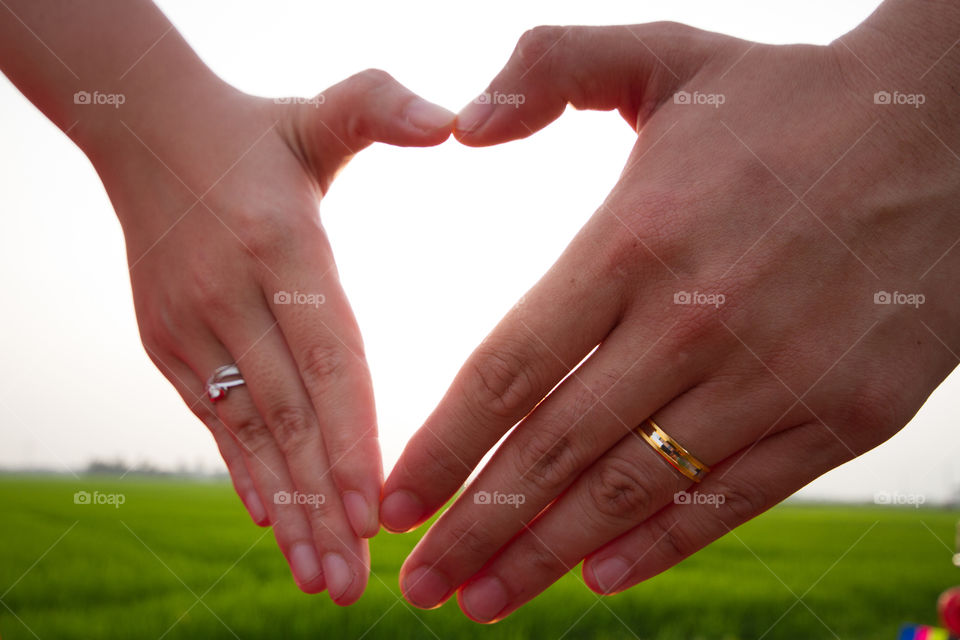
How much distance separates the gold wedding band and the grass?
5.35ft

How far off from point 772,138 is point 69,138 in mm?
2293

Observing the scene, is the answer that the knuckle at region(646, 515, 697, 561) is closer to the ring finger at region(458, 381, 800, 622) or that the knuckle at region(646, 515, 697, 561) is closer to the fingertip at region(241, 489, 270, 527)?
the ring finger at region(458, 381, 800, 622)

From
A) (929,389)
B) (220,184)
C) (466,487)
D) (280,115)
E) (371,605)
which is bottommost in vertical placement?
(371,605)

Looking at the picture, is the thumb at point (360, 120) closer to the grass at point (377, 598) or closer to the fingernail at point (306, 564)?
the fingernail at point (306, 564)

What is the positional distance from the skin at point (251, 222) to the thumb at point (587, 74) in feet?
0.66

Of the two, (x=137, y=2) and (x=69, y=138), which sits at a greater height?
(x=137, y=2)

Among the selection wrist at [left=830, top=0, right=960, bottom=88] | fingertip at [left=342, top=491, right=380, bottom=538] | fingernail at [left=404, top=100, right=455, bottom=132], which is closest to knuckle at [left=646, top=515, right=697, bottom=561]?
fingertip at [left=342, top=491, right=380, bottom=538]

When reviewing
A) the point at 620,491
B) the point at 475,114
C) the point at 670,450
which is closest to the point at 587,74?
the point at 475,114

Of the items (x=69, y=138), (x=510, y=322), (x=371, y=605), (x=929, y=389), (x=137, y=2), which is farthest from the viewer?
(x=371, y=605)

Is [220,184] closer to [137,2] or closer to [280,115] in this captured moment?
[280,115]

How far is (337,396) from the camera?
6.06 feet

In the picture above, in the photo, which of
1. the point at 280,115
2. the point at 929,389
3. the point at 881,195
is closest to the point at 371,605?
the point at 280,115

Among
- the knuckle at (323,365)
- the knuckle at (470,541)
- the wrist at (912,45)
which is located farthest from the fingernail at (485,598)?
the wrist at (912,45)

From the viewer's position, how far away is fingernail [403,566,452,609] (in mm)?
1729
